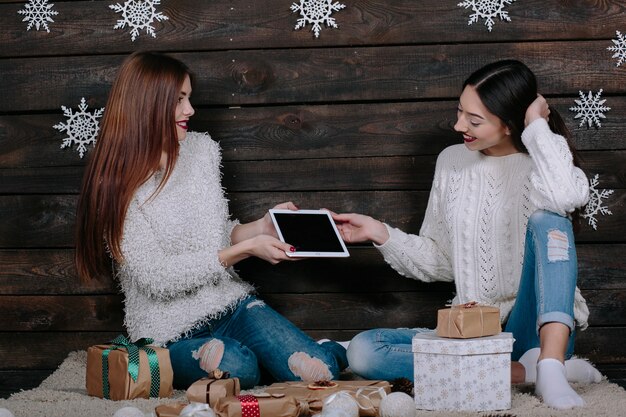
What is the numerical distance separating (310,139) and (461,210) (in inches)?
22.6

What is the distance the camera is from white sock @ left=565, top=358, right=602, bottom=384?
2385 mm

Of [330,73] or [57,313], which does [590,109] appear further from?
[57,313]

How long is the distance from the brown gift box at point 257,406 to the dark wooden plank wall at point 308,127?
3.05 ft

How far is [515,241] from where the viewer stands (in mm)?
2514

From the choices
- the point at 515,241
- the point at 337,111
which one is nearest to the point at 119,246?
the point at 337,111

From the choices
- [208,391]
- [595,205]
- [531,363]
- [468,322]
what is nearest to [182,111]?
[208,391]

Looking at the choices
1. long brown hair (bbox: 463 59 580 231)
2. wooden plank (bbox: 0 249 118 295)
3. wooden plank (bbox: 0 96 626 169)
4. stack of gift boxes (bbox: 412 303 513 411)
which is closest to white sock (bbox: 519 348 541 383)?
stack of gift boxes (bbox: 412 303 513 411)

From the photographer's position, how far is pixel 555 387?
2068 millimetres

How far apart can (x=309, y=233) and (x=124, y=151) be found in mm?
550

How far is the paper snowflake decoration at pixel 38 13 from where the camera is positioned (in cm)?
293

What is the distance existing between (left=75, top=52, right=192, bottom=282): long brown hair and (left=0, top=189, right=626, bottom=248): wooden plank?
0.40 meters

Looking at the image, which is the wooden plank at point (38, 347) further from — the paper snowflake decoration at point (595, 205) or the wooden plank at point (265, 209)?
the paper snowflake decoration at point (595, 205)

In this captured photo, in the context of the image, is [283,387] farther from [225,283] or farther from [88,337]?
[88,337]

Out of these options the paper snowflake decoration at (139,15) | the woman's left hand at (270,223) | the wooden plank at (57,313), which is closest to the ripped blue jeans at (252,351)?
the woman's left hand at (270,223)
